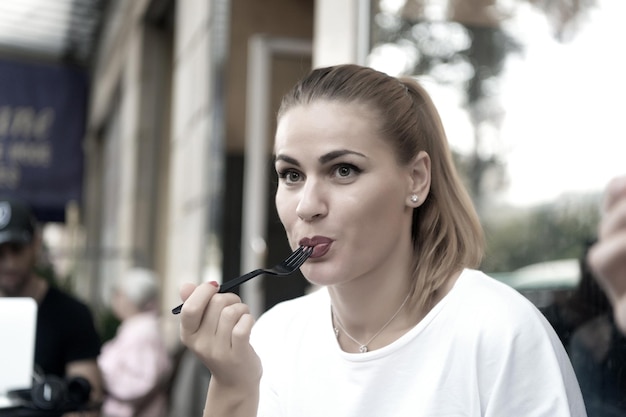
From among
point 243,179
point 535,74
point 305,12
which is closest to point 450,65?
point 535,74

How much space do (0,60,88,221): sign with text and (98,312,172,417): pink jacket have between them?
445cm

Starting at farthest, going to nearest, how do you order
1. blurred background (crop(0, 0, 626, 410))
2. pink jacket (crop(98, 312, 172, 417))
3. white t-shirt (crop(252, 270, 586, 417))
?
pink jacket (crop(98, 312, 172, 417)) → blurred background (crop(0, 0, 626, 410)) → white t-shirt (crop(252, 270, 586, 417))

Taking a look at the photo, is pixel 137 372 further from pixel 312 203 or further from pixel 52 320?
pixel 312 203

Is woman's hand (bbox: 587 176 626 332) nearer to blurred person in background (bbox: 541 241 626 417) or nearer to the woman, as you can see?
the woman

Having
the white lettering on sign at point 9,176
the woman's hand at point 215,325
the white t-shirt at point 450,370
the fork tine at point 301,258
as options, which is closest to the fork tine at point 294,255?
the fork tine at point 301,258

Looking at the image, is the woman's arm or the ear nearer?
the woman's arm

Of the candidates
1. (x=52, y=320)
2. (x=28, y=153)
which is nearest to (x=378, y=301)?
(x=52, y=320)

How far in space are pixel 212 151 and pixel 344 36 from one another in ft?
7.08

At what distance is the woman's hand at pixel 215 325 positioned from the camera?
1260mm

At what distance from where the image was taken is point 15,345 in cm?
197

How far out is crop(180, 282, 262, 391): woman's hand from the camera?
1.26 metres

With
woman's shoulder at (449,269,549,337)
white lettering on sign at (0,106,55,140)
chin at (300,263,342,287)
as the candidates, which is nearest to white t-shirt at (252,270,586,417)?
woman's shoulder at (449,269,549,337)

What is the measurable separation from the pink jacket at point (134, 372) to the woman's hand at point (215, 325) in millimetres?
3301

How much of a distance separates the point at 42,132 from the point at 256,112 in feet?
15.1
